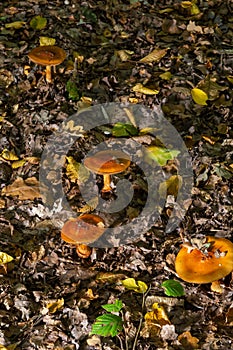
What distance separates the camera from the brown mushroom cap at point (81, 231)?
15.2 feet

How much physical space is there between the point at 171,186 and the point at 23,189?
146cm

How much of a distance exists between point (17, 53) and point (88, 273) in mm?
3487

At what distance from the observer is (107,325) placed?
4.03m

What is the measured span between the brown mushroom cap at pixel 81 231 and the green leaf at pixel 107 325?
75 cm

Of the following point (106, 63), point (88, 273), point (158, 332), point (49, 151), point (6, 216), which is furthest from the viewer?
point (106, 63)

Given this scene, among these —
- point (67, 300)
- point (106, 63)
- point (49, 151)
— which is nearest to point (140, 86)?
point (106, 63)

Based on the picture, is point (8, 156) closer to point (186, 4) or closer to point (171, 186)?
point (171, 186)

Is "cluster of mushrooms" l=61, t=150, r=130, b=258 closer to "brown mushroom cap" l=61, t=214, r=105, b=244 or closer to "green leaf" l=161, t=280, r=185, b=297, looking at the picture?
"brown mushroom cap" l=61, t=214, r=105, b=244

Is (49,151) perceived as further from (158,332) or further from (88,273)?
(158,332)

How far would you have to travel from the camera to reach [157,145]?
5.87 meters

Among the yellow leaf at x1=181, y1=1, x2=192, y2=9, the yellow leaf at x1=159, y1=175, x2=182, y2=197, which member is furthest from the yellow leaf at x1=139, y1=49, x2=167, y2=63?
the yellow leaf at x1=159, y1=175, x2=182, y2=197

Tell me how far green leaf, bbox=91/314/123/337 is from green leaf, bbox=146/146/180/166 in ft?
6.67

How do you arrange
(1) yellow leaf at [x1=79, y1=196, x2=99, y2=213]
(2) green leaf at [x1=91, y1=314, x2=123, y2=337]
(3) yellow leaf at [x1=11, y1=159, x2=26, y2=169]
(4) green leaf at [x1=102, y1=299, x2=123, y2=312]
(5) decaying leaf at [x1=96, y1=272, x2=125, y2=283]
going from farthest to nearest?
1. (3) yellow leaf at [x1=11, y1=159, x2=26, y2=169]
2. (1) yellow leaf at [x1=79, y1=196, x2=99, y2=213]
3. (5) decaying leaf at [x1=96, y1=272, x2=125, y2=283]
4. (4) green leaf at [x1=102, y1=299, x2=123, y2=312]
5. (2) green leaf at [x1=91, y1=314, x2=123, y2=337]

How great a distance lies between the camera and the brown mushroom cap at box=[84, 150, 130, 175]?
15.9 ft
